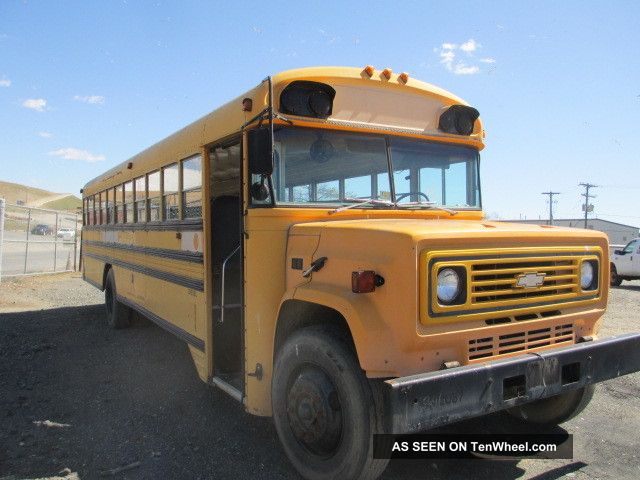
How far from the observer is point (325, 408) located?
2.86 metres

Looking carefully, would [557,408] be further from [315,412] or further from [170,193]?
[170,193]

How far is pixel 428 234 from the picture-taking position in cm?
254

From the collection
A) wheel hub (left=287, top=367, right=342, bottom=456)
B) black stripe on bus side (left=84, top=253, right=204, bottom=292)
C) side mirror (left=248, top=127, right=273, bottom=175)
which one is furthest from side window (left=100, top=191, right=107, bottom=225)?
wheel hub (left=287, top=367, right=342, bottom=456)

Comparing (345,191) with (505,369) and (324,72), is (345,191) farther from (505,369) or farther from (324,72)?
(505,369)

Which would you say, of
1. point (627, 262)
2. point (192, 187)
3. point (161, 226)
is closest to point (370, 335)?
point (192, 187)

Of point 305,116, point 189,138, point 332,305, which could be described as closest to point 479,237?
point 332,305

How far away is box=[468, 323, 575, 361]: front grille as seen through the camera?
274 cm

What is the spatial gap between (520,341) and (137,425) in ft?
9.57

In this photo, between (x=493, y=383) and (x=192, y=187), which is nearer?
(x=493, y=383)

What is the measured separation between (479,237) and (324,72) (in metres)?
1.62

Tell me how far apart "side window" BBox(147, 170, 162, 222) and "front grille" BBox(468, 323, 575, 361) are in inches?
148

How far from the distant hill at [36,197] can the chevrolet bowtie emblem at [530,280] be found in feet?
305

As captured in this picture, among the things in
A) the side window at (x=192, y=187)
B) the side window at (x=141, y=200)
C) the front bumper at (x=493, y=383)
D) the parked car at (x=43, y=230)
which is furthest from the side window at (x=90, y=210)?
the parked car at (x=43, y=230)

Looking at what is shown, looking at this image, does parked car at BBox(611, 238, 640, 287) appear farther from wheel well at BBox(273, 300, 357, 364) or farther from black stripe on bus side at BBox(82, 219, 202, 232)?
wheel well at BBox(273, 300, 357, 364)
